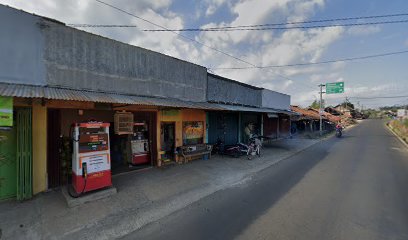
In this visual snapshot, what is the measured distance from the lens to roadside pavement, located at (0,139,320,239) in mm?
4145

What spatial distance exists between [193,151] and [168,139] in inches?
56.8

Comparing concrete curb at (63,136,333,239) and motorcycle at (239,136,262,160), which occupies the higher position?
motorcycle at (239,136,262,160)

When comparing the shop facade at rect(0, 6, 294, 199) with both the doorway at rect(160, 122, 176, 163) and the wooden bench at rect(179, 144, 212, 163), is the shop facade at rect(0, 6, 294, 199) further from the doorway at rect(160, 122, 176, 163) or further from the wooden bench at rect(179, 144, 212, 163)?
the wooden bench at rect(179, 144, 212, 163)

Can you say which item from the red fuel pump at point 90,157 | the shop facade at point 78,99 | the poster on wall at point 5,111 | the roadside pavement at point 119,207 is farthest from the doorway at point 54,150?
the poster on wall at point 5,111

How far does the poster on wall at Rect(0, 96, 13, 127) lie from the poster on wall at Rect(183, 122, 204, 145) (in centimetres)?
683

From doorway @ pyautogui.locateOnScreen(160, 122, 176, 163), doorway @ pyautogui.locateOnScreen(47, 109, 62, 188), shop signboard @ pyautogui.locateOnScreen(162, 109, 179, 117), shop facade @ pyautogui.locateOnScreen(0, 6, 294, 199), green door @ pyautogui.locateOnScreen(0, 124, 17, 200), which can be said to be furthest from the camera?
doorway @ pyautogui.locateOnScreen(160, 122, 176, 163)

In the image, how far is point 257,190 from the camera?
21.2ft

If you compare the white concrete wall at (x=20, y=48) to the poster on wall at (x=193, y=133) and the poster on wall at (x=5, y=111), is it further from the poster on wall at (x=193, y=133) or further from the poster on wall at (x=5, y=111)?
the poster on wall at (x=193, y=133)

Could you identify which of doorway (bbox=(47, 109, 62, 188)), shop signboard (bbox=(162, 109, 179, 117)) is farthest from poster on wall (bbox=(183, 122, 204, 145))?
doorway (bbox=(47, 109, 62, 188))

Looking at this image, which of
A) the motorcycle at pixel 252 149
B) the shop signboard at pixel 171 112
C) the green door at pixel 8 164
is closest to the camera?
the green door at pixel 8 164

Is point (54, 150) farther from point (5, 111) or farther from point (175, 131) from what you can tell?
point (175, 131)

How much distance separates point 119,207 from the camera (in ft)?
17.0

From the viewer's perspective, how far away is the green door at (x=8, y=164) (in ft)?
17.3

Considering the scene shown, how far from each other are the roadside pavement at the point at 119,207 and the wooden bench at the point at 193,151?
5.11ft
